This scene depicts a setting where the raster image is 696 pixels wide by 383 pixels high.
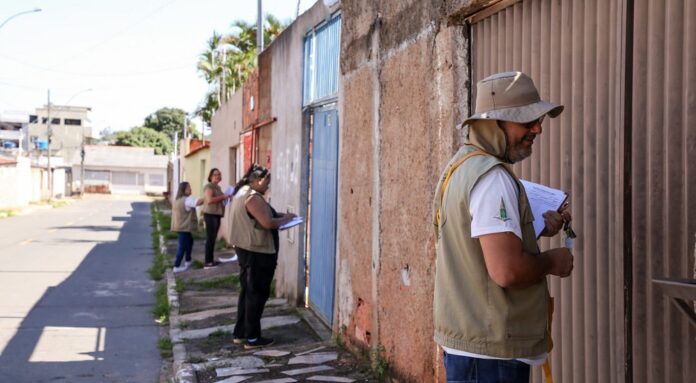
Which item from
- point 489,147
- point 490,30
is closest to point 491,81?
point 489,147

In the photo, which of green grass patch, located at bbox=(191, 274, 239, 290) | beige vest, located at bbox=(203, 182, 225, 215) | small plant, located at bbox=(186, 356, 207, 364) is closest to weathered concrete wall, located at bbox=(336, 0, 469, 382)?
Answer: small plant, located at bbox=(186, 356, 207, 364)

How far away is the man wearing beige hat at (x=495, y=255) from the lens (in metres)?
2.56

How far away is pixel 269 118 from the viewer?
38.3ft

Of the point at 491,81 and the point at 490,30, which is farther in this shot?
the point at 490,30

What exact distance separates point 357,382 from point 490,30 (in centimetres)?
298

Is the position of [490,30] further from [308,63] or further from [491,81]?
[308,63]

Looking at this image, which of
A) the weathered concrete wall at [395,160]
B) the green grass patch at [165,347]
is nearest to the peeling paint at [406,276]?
the weathered concrete wall at [395,160]

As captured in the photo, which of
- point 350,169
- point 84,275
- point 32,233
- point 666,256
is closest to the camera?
point 666,256

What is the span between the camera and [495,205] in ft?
8.37

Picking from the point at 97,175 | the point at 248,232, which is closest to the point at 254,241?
the point at 248,232

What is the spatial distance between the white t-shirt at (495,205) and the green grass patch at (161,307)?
7538mm

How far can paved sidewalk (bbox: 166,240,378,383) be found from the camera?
632 centimetres

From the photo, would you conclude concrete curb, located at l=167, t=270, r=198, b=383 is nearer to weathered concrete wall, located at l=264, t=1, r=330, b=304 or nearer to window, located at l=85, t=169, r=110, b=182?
weathered concrete wall, located at l=264, t=1, r=330, b=304

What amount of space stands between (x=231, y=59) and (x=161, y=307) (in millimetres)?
28547
